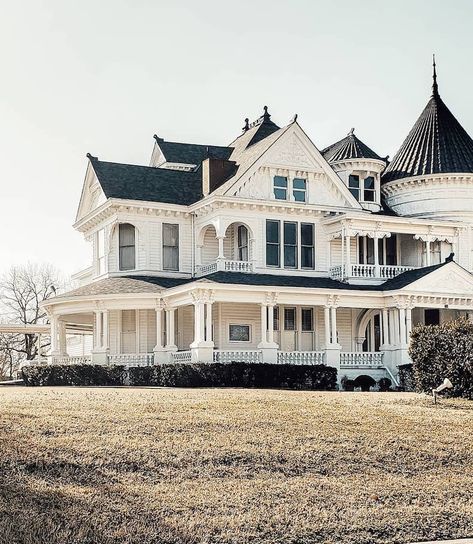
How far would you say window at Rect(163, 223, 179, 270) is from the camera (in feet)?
132

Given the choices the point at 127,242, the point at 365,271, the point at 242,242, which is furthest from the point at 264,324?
the point at 127,242

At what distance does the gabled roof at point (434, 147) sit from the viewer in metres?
44.4

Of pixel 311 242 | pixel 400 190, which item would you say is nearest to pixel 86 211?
pixel 311 242

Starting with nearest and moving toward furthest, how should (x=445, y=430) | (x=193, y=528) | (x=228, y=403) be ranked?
1. (x=193, y=528)
2. (x=445, y=430)
3. (x=228, y=403)

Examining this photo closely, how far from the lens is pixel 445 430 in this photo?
67.1ft

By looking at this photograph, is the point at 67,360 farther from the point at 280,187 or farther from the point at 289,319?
the point at 280,187

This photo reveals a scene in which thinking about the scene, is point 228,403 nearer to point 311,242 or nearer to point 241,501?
point 241,501

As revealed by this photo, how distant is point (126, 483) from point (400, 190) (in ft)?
107

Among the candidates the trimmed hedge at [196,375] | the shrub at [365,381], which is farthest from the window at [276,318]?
the trimmed hedge at [196,375]

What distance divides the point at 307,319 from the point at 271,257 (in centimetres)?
328

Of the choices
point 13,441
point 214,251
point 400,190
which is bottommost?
point 13,441

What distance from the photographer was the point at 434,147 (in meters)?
45.1

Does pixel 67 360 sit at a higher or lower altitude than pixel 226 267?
lower

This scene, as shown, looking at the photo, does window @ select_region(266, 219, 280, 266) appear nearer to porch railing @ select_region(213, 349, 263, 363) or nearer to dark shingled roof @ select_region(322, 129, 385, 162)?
porch railing @ select_region(213, 349, 263, 363)
